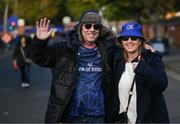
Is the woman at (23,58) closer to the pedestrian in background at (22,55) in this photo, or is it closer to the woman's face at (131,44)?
the pedestrian in background at (22,55)

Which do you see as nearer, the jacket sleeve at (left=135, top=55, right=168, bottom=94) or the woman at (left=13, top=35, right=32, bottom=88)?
the jacket sleeve at (left=135, top=55, right=168, bottom=94)

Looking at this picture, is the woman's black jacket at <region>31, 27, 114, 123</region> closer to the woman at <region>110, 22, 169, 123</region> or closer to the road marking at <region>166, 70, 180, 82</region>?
the woman at <region>110, 22, 169, 123</region>

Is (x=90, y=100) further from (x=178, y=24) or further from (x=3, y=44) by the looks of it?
(x=3, y=44)

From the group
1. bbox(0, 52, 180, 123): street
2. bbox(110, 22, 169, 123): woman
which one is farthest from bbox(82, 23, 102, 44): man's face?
bbox(0, 52, 180, 123): street

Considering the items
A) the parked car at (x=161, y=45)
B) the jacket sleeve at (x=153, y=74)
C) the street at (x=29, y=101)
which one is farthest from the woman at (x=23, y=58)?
the parked car at (x=161, y=45)

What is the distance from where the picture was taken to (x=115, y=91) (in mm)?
4891

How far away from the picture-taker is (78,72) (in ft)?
16.1

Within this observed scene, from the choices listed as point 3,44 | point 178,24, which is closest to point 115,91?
point 178,24

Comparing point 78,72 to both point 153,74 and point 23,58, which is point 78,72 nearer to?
point 153,74

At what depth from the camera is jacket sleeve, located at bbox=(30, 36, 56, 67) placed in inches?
195

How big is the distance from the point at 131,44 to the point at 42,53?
0.72m

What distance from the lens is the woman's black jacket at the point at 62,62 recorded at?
4.86 m

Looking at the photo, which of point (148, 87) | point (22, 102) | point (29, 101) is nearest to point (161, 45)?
point (29, 101)

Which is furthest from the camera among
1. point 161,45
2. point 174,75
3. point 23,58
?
point 161,45
